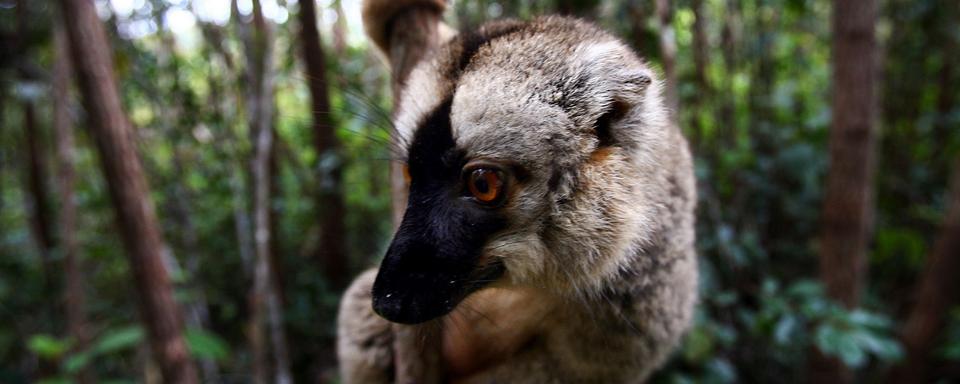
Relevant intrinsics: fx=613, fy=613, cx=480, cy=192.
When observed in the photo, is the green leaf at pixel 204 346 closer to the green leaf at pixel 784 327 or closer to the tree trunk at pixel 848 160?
the green leaf at pixel 784 327

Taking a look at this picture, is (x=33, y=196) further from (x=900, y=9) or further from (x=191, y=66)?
(x=900, y=9)

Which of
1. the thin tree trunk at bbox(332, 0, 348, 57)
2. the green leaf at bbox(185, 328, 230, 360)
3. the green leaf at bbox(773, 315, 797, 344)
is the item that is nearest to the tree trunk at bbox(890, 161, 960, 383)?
the green leaf at bbox(773, 315, 797, 344)

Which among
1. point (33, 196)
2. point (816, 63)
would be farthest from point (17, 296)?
point (816, 63)

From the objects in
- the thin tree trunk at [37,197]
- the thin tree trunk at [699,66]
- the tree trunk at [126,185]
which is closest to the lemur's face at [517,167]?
the tree trunk at [126,185]

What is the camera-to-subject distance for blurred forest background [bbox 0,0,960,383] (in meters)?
3.97

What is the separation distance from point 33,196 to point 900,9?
971cm

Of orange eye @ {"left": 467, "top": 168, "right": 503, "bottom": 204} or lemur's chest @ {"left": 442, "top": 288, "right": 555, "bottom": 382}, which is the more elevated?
orange eye @ {"left": 467, "top": 168, "right": 503, "bottom": 204}

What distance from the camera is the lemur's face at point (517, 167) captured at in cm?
174

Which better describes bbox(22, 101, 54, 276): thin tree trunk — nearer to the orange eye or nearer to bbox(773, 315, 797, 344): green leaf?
the orange eye

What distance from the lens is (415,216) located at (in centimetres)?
175

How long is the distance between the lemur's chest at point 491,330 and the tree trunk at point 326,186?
269cm

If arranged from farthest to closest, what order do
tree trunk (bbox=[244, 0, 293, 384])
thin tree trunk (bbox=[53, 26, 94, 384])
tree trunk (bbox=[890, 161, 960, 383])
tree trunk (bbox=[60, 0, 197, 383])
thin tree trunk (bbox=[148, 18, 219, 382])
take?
thin tree trunk (bbox=[148, 18, 219, 382]), tree trunk (bbox=[890, 161, 960, 383]), thin tree trunk (bbox=[53, 26, 94, 384]), tree trunk (bbox=[244, 0, 293, 384]), tree trunk (bbox=[60, 0, 197, 383])

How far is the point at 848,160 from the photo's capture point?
4719 mm

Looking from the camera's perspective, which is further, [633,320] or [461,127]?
[633,320]
